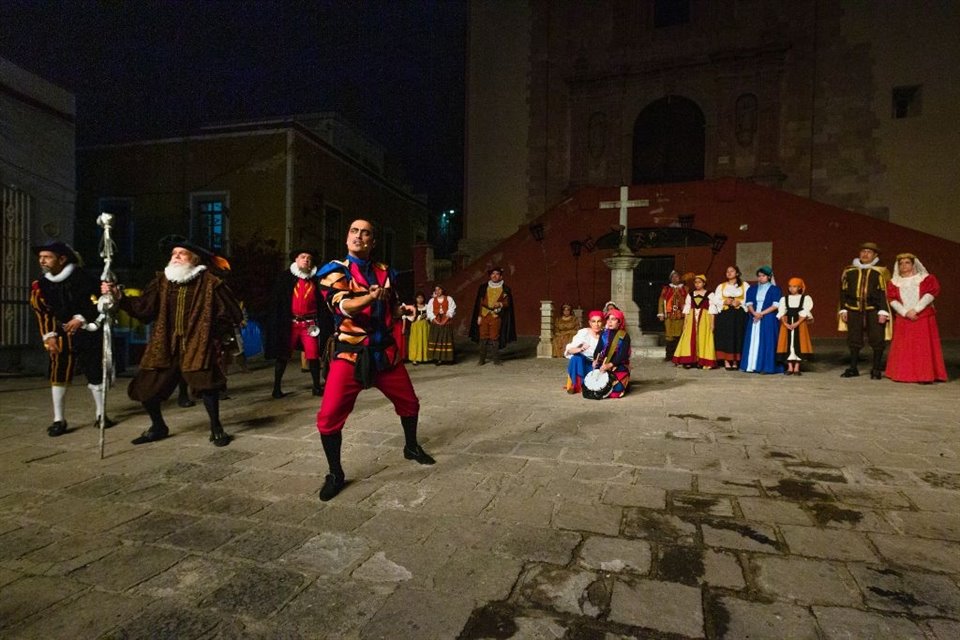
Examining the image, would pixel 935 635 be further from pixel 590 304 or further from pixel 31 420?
pixel 590 304

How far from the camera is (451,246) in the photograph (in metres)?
40.2

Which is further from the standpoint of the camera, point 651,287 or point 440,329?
point 651,287

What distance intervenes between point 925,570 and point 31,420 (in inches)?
283

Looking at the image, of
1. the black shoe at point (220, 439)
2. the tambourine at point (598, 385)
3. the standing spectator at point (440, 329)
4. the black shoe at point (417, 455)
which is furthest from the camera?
the standing spectator at point (440, 329)

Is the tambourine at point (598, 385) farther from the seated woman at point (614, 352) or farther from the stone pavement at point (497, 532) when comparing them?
the stone pavement at point (497, 532)

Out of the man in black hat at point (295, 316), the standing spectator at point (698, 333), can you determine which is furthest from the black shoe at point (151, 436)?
the standing spectator at point (698, 333)

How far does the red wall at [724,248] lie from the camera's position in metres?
12.0

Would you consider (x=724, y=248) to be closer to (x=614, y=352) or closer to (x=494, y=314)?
(x=494, y=314)

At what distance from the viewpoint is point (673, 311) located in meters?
10.5

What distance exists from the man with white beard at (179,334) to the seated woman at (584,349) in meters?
3.91

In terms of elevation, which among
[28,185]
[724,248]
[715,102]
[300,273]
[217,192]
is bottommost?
[300,273]

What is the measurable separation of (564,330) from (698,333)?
278 centimetres

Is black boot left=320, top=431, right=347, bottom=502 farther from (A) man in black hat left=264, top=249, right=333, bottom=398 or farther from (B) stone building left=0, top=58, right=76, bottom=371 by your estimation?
(B) stone building left=0, top=58, right=76, bottom=371

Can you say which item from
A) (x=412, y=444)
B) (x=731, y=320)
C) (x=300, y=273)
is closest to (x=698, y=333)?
(x=731, y=320)
